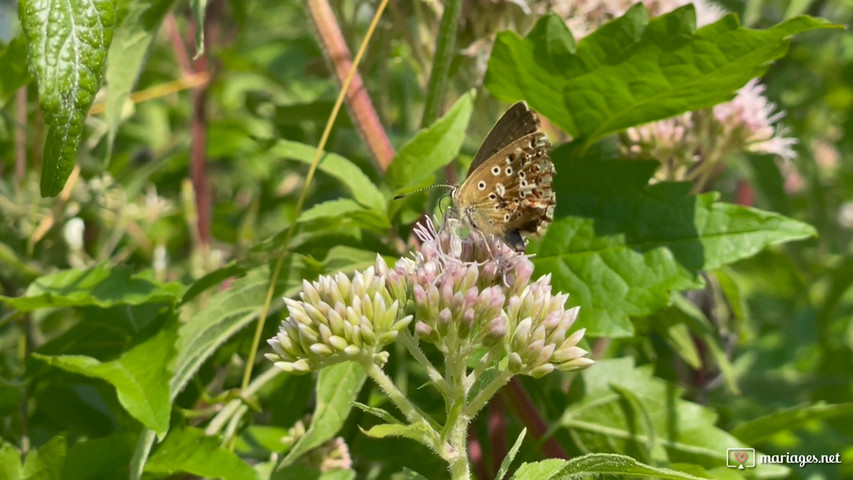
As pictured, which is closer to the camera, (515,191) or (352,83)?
(515,191)

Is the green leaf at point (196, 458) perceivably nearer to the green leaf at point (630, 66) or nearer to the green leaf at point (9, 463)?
the green leaf at point (9, 463)

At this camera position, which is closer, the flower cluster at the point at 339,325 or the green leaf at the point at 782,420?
the flower cluster at the point at 339,325

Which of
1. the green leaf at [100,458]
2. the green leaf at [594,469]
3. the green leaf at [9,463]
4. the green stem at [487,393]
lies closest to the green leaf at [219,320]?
the green leaf at [100,458]

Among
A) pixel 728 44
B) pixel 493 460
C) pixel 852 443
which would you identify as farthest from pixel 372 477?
pixel 852 443

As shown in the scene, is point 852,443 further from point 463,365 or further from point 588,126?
point 463,365

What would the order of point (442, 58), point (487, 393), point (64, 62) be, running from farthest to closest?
point (442, 58) < point (487, 393) < point (64, 62)

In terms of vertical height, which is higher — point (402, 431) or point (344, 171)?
point (344, 171)

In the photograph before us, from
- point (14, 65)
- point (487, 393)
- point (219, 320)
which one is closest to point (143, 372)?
point (219, 320)

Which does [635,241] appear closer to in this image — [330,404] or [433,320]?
[433,320]
